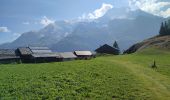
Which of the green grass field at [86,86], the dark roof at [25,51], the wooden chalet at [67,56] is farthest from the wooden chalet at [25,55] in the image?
the green grass field at [86,86]

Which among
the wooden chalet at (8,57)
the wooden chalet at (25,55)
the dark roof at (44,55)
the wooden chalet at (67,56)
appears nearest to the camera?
the wooden chalet at (8,57)

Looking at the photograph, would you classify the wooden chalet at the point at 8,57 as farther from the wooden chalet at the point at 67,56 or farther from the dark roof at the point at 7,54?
the wooden chalet at the point at 67,56

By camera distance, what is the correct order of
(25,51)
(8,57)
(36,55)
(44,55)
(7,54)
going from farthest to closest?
(25,51) < (44,55) < (7,54) < (36,55) < (8,57)

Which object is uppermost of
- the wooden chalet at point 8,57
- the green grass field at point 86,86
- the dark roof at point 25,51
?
the dark roof at point 25,51

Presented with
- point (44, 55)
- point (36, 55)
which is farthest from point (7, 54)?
point (44, 55)

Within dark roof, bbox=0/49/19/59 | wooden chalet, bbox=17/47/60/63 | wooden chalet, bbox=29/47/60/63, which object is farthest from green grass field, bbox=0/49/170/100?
dark roof, bbox=0/49/19/59

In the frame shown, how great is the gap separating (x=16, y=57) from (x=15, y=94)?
6795cm

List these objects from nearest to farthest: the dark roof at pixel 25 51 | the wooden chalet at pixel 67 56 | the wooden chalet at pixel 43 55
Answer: the wooden chalet at pixel 43 55
the dark roof at pixel 25 51
the wooden chalet at pixel 67 56

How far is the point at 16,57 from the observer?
109 meters

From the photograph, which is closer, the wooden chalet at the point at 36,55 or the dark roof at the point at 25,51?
the wooden chalet at the point at 36,55

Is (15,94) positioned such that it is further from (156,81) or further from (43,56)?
(43,56)

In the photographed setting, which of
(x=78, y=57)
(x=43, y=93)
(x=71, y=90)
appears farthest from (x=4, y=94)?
(x=78, y=57)

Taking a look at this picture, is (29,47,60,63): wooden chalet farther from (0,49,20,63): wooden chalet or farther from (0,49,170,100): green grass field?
(0,49,170,100): green grass field

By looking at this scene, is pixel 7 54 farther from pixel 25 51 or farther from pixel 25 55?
pixel 25 51
